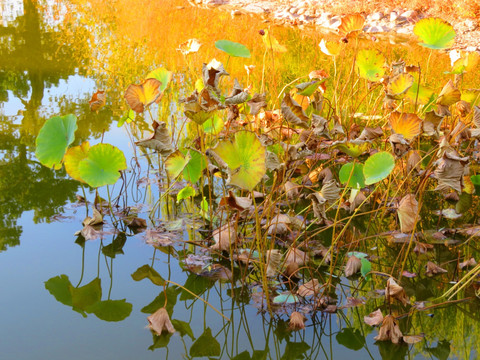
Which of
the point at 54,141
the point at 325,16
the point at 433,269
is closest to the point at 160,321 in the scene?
the point at 54,141

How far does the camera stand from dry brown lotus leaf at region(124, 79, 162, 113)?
1.94 meters

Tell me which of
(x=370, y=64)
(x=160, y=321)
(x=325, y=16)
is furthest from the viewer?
(x=325, y=16)

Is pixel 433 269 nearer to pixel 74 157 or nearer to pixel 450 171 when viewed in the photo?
pixel 450 171

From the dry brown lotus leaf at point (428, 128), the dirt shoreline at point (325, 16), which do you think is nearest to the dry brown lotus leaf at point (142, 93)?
the dry brown lotus leaf at point (428, 128)

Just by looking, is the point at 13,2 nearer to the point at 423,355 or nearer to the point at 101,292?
the point at 101,292

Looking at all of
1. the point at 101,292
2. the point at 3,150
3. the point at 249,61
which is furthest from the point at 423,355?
the point at 249,61

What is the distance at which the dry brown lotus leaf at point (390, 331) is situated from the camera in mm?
1573

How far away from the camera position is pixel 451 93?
2.20m

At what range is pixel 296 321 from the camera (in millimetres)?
1622

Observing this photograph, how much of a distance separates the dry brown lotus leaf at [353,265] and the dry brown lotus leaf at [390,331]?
34 cm

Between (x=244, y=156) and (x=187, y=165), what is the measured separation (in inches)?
26.2

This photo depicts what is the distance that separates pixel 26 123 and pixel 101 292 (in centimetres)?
191

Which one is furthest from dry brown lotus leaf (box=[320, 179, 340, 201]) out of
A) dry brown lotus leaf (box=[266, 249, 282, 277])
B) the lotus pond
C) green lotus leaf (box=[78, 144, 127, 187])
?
green lotus leaf (box=[78, 144, 127, 187])

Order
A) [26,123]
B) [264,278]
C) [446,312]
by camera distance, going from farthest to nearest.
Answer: [26,123], [446,312], [264,278]
